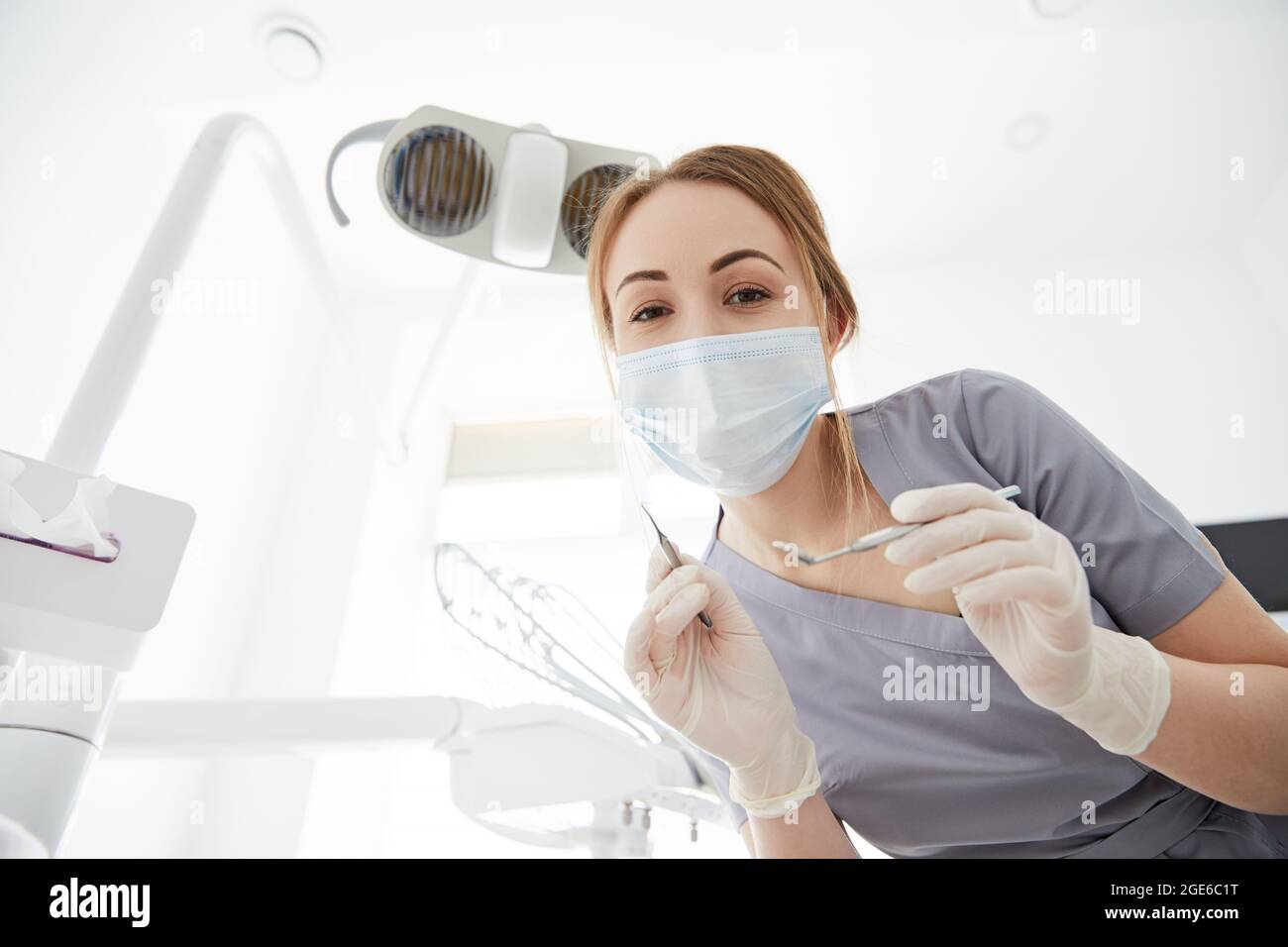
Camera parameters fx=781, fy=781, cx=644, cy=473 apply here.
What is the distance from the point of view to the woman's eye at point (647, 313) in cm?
96

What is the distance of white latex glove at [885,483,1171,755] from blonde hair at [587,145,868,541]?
12.8 inches

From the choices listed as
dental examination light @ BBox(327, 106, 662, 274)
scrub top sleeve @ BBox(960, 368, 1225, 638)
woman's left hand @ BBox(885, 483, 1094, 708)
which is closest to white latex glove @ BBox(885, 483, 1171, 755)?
woman's left hand @ BBox(885, 483, 1094, 708)

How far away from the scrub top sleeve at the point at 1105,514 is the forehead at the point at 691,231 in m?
0.34

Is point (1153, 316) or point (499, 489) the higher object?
point (1153, 316)

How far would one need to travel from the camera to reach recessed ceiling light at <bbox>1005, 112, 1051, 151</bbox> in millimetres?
2430

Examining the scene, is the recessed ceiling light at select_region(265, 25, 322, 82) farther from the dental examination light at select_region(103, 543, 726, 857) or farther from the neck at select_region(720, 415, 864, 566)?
the neck at select_region(720, 415, 864, 566)

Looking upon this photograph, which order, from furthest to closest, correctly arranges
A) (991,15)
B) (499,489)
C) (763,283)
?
(499,489) < (991,15) < (763,283)

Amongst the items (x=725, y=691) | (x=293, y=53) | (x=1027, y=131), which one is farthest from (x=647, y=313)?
(x=1027, y=131)

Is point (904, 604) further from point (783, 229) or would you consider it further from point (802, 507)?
point (783, 229)
